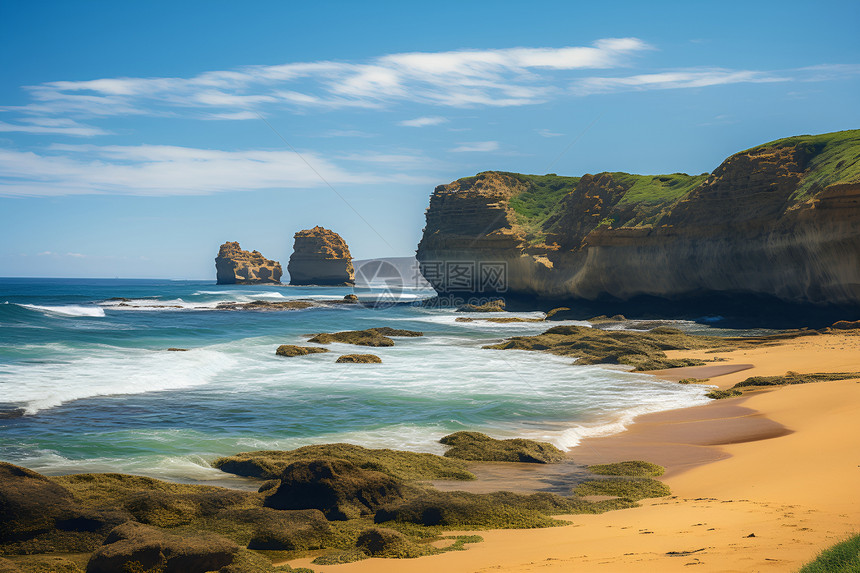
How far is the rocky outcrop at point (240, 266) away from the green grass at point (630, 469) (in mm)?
126868

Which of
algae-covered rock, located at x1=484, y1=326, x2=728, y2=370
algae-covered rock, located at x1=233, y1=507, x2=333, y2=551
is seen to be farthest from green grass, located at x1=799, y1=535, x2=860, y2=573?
algae-covered rock, located at x1=484, y1=326, x2=728, y2=370

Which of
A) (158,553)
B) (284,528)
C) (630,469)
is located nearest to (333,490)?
(284,528)

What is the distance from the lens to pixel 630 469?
310 inches

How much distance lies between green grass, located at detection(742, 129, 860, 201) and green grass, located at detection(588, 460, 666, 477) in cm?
2205

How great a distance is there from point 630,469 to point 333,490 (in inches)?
151

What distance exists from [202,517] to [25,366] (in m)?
14.0

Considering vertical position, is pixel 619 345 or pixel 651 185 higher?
pixel 651 185

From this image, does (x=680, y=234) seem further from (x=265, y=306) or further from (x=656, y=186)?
(x=265, y=306)

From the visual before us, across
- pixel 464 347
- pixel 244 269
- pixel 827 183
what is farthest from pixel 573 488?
pixel 244 269

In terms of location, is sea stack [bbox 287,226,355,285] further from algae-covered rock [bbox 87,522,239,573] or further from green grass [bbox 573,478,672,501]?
algae-covered rock [bbox 87,522,239,573]

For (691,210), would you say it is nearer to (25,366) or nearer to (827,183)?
(827,183)

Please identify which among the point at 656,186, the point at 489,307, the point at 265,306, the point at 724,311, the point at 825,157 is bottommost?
the point at 489,307

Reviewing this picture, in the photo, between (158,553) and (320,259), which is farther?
Answer: (320,259)

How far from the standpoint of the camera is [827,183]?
26.8 meters
